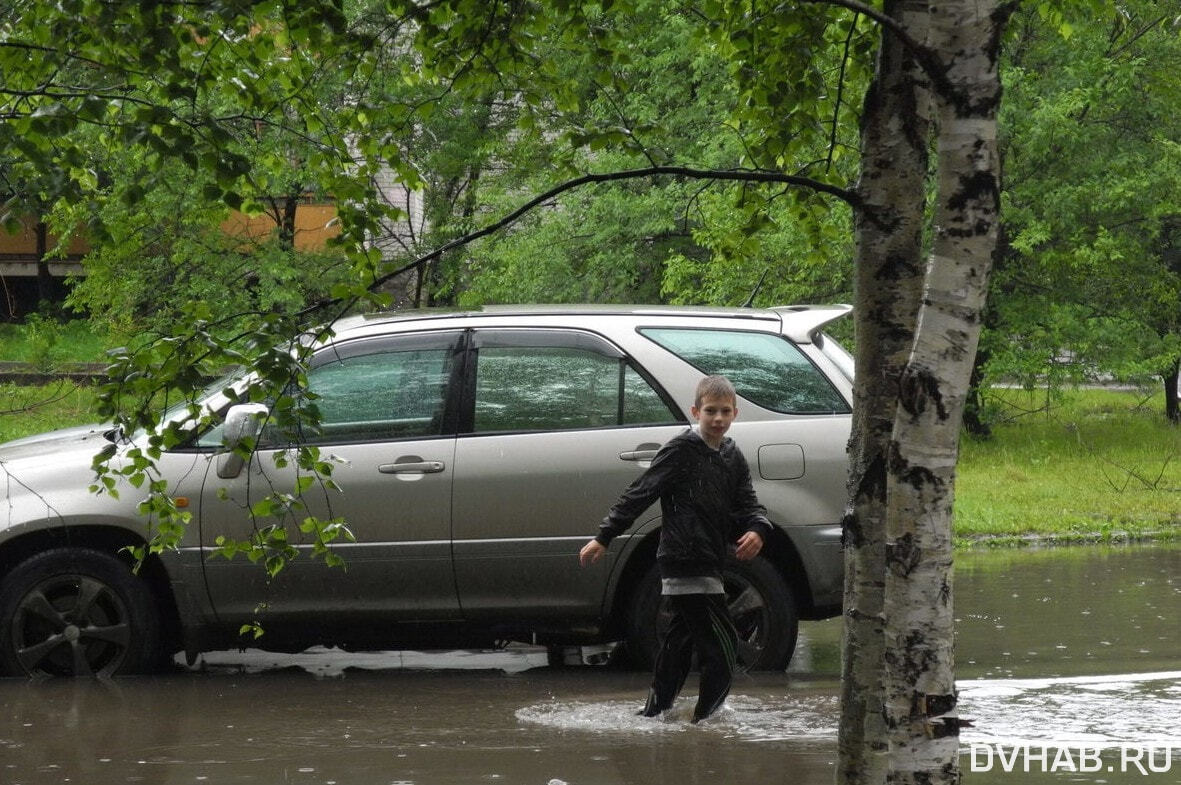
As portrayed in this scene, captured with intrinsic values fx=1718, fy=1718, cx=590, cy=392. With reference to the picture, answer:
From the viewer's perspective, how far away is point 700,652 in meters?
7.54

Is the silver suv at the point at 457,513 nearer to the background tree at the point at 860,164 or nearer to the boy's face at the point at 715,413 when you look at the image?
the boy's face at the point at 715,413

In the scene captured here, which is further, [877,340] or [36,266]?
[36,266]

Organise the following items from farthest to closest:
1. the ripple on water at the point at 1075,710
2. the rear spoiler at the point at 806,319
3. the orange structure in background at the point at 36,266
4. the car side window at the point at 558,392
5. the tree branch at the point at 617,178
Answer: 1. the orange structure in background at the point at 36,266
2. the rear spoiler at the point at 806,319
3. the car side window at the point at 558,392
4. the ripple on water at the point at 1075,710
5. the tree branch at the point at 617,178

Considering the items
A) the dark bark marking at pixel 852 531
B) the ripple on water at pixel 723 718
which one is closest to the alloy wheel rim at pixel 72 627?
the ripple on water at pixel 723 718

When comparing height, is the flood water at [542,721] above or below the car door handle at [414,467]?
below

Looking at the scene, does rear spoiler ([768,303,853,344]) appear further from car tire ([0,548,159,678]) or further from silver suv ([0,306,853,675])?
car tire ([0,548,159,678])

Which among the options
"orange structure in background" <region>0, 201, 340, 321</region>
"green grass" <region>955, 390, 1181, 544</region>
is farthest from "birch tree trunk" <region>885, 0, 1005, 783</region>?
"orange structure in background" <region>0, 201, 340, 321</region>

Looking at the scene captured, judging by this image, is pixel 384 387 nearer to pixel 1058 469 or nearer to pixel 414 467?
pixel 414 467

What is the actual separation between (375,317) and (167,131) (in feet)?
13.3

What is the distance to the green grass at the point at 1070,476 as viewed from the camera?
1571 centimetres

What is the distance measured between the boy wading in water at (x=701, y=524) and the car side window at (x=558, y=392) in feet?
4.31

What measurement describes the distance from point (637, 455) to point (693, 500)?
1.24 m

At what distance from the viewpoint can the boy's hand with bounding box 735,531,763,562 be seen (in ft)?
23.9

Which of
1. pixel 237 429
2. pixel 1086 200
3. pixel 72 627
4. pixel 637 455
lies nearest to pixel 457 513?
pixel 637 455
